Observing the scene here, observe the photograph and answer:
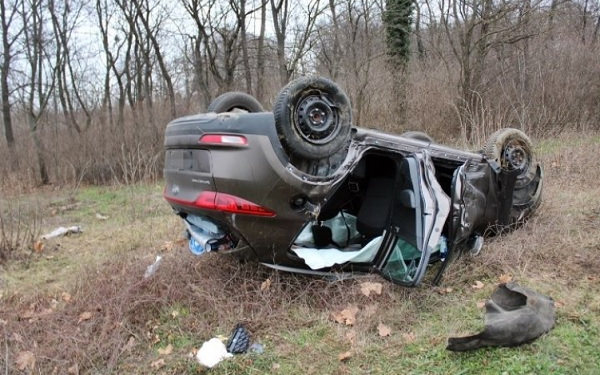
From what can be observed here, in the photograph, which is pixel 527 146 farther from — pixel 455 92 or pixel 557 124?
pixel 455 92

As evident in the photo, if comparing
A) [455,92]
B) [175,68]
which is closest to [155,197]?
[455,92]

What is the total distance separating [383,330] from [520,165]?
8.53 ft

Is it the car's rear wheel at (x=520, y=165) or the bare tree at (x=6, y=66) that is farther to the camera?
the bare tree at (x=6, y=66)

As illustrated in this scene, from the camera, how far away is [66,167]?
54.7 ft

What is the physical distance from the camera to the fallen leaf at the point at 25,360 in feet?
10.8

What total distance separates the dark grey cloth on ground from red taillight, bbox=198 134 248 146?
1804mm

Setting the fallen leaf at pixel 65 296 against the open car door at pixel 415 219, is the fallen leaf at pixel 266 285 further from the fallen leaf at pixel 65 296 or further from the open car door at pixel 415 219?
the fallen leaf at pixel 65 296

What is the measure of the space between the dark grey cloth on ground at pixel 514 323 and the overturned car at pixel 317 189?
0.60 m

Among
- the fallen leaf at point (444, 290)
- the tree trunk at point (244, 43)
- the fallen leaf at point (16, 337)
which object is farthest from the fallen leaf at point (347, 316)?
the tree trunk at point (244, 43)

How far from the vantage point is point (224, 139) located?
10.6 feet

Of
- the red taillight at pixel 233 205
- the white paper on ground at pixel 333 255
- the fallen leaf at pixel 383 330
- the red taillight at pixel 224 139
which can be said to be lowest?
the fallen leaf at pixel 383 330

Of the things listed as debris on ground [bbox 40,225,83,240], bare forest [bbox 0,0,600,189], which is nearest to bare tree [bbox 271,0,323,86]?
bare forest [bbox 0,0,600,189]

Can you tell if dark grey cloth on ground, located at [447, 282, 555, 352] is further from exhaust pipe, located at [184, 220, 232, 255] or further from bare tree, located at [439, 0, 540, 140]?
bare tree, located at [439, 0, 540, 140]

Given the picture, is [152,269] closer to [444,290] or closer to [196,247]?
[196,247]
